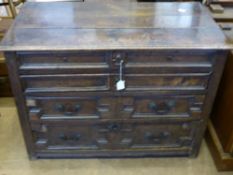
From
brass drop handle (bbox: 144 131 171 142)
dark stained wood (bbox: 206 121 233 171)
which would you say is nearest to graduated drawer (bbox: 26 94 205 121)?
brass drop handle (bbox: 144 131 171 142)

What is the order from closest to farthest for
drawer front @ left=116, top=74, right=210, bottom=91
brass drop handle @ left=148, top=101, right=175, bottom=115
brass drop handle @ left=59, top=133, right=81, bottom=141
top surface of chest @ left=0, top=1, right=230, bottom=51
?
1. top surface of chest @ left=0, top=1, right=230, bottom=51
2. drawer front @ left=116, top=74, right=210, bottom=91
3. brass drop handle @ left=148, top=101, right=175, bottom=115
4. brass drop handle @ left=59, top=133, right=81, bottom=141

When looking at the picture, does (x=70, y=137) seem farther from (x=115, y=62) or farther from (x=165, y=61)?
(x=165, y=61)

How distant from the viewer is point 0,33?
1.87 m

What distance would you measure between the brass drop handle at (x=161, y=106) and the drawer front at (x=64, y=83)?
25cm

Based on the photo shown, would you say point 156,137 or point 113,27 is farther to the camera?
point 156,137

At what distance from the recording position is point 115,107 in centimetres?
135

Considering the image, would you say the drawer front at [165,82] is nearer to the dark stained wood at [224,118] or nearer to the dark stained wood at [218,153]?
the dark stained wood at [224,118]

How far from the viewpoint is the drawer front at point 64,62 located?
116 cm

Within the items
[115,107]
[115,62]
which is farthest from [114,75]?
[115,107]

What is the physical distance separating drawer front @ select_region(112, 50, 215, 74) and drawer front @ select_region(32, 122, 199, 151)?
34 centimetres

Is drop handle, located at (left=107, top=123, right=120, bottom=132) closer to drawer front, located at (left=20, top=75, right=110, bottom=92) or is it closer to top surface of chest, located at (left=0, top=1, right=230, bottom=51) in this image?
drawer front, located at (left=20, top=75, right=110, bottom=92)

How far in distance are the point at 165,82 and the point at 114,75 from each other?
0.79 ft

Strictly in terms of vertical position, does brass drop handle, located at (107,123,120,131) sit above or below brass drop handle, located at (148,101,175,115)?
below

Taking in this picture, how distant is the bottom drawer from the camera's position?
1.44 m
